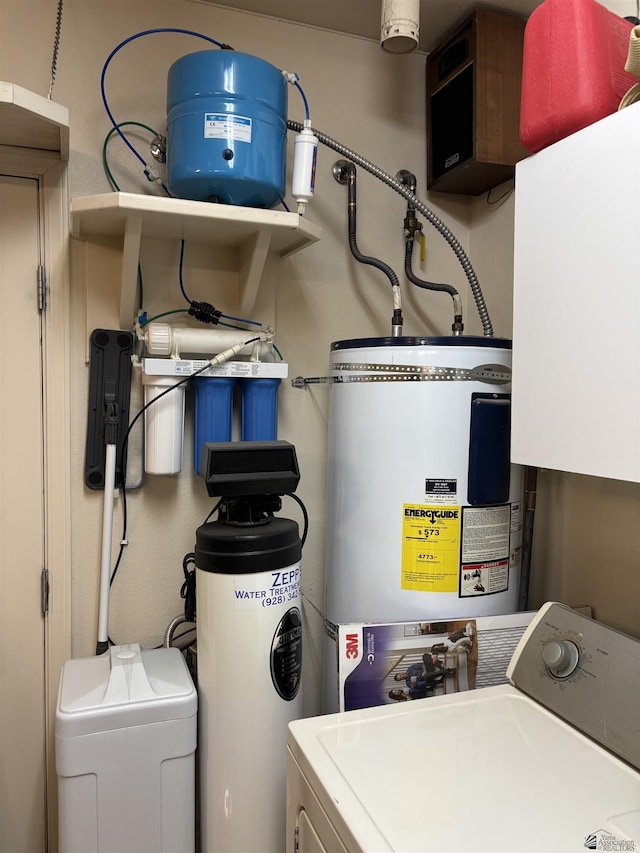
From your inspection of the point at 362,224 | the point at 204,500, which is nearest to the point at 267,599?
the point at 204,500

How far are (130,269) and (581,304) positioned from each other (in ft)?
3.17

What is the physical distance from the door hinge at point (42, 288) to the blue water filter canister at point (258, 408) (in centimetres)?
52

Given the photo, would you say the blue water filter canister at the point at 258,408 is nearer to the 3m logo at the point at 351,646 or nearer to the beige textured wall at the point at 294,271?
the beige textured wall at the point at 294,271

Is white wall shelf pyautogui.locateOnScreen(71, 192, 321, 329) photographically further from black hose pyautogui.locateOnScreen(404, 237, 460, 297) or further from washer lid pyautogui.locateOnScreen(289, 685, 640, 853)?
washer lid pyautogui.locateOnScreen(289, 685, 640, 853)

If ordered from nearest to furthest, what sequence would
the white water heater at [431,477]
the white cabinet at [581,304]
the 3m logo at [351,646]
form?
the white cabinet at [581,304] < the 3m logo at [351,646] < the white water heater at [431,477]

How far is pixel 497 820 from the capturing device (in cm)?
79

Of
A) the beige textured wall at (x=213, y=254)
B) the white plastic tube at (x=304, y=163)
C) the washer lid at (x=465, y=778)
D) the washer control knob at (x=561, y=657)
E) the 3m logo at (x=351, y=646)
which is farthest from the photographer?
the beige textured wall at (x=213, y=254)

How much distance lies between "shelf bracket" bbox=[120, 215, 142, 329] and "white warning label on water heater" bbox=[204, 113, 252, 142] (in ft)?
0.76

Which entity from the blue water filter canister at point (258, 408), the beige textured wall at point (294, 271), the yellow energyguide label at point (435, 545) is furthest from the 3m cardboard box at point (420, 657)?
the blue water filter canister at point (258, 408)

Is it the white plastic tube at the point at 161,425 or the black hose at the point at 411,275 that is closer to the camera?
the white plastic tube at the point at 161,425

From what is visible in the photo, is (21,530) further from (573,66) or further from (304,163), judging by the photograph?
(573,66)

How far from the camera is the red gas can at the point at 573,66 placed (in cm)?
101

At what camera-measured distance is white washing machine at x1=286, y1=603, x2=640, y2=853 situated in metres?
0.77

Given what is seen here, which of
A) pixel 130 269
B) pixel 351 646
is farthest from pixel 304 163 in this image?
pixel 351 646
